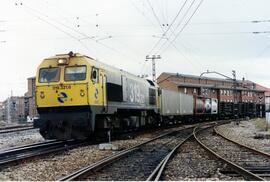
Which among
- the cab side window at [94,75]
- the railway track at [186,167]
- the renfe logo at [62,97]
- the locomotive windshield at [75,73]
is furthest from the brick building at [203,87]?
the railway track at [186,167]

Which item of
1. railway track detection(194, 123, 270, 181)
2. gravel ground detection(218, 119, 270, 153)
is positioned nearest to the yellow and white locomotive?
railway track detection(194, 123, 270, 181)

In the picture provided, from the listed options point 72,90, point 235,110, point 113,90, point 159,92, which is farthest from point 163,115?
point 235,110

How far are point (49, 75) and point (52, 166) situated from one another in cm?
700

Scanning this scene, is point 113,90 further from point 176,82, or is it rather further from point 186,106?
point 176,82

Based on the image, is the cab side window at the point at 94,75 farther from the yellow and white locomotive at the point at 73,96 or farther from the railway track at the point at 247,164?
the railway track at the point at 247,164

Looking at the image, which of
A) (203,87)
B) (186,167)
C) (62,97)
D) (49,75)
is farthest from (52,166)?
(203,87)

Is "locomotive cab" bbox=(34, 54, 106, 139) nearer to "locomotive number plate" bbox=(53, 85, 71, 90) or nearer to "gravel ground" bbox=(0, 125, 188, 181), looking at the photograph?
"locomotive number plate" bbox=(53, 85, 71, 90)

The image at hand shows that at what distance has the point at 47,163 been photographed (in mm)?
12375

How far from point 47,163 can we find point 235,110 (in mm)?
60557

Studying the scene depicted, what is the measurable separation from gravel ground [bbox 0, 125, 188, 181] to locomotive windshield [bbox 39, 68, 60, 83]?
139 inches

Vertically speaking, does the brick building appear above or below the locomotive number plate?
above

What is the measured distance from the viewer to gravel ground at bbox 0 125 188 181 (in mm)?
10144

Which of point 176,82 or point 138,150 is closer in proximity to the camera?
point 138,150

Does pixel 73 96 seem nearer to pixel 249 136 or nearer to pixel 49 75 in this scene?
pixel 49 75
